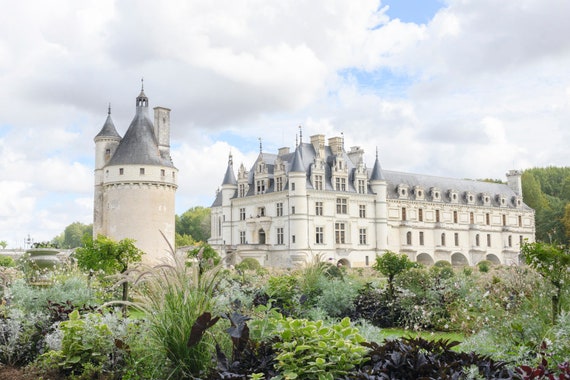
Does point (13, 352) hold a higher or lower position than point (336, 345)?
lower

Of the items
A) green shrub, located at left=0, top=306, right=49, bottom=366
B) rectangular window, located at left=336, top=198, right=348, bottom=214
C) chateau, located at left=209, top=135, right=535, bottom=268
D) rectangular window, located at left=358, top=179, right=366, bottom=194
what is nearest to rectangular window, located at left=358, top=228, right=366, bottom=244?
chateau, located at left=209, top=135, right=535, bottom=268

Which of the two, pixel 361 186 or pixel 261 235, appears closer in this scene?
pixel 261 235

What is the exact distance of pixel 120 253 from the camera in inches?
473

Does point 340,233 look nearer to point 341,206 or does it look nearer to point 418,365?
point 341,206

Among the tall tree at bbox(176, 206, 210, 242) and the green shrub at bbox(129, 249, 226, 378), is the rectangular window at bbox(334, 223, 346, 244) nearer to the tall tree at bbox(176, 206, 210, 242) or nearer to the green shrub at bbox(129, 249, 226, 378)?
the tall tree at bbox(176, 206, 210, 242)

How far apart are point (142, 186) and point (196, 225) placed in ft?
122

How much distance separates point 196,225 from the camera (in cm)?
6725

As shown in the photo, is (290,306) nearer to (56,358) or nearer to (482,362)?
(56,358)

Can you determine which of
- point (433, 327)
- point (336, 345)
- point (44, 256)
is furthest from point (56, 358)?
point (44, 256)

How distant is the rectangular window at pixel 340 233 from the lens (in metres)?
38.3

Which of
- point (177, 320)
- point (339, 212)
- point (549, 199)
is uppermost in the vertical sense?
point (549, 199)

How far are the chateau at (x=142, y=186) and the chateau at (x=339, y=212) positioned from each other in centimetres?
668

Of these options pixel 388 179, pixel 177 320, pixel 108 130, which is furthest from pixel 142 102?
pixel 177 320

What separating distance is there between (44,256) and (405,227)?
3278 centimetres
